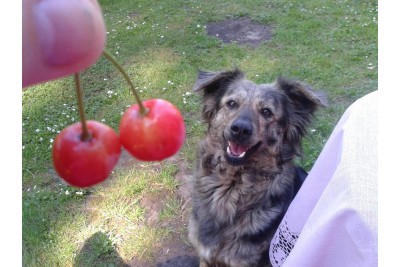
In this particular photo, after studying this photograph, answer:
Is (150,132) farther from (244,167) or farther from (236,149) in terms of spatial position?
(244,167)

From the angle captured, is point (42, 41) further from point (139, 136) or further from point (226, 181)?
point (226, 181)

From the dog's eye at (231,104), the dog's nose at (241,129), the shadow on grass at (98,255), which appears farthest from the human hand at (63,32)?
the shadow on grass at (98,255)

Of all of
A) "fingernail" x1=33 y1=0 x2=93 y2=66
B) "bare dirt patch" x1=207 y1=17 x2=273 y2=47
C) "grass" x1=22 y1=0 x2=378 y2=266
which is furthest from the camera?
"bare dirt patch" x1=207 y1=17 x2=273 y2=47

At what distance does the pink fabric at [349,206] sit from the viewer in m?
1.19

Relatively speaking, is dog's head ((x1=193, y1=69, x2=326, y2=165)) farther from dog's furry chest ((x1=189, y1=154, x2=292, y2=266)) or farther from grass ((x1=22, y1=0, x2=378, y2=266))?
grass ((x1=22, y1=0, x2=378, y2=266))

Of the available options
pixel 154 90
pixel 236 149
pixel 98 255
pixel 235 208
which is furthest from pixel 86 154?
pixel 154 90

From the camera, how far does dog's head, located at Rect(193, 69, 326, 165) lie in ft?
8.32

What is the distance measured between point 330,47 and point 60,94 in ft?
11.9

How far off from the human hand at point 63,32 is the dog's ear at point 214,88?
2287mm

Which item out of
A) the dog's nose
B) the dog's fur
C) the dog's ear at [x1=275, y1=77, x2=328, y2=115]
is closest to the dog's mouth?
the dog's fur

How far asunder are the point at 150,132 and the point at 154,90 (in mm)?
3997

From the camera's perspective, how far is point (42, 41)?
1.69ft

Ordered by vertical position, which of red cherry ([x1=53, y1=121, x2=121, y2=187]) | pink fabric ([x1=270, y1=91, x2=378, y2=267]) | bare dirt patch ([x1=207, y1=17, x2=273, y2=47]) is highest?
red cherry ([x1=53, y1=121, x2=121, y2=187])

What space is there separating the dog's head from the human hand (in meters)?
1.92
